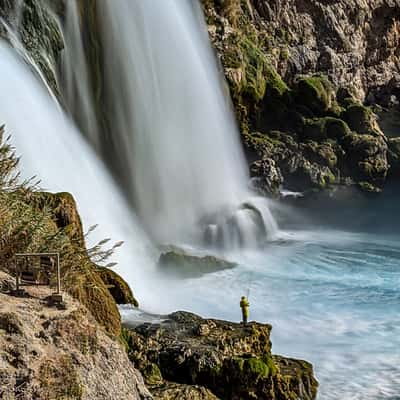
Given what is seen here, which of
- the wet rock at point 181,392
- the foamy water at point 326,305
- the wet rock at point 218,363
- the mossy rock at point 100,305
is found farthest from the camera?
the foamy water at point 326,305

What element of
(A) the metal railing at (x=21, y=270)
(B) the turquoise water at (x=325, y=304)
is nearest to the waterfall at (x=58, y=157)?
(B) the turquoise water at (x=325, y=304)

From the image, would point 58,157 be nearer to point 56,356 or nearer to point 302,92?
point 56,356

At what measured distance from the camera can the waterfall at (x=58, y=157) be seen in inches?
412

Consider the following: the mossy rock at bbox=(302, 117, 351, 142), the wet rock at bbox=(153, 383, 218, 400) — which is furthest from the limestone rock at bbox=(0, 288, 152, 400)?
the mossy rock at bbox=(302, 117, 351, 142)

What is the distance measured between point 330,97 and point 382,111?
7439mm

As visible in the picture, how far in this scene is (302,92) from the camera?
28.8m

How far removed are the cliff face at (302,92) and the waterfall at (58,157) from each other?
11033 millimetres

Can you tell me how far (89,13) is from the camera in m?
16.1

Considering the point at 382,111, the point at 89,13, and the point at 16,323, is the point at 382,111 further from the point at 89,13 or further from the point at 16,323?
the point at 16,323

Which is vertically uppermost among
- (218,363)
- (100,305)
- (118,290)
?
(118,290)

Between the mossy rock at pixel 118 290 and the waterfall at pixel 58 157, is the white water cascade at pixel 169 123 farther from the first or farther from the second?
the mossy rock at pixel 118 290

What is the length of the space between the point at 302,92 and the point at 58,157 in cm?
1991

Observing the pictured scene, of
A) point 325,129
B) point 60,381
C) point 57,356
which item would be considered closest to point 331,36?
point 325,129

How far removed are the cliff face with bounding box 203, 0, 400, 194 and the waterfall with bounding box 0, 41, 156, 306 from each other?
1103 centimetres
